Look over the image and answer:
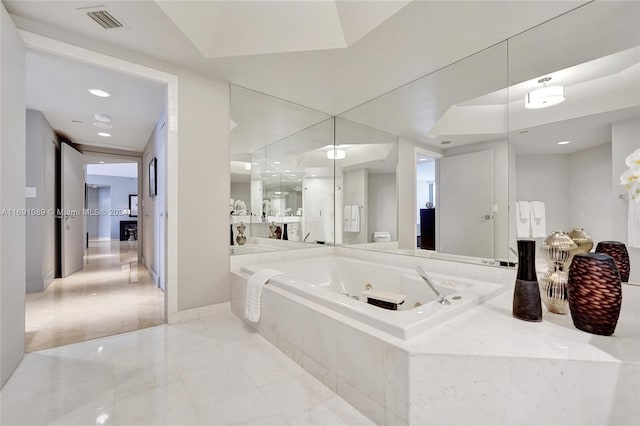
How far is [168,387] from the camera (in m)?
1.50

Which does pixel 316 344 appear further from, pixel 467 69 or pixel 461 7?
pixel 467 69

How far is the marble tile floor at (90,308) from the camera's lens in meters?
2.21

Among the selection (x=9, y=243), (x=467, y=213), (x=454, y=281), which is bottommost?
(x=454, y=281)

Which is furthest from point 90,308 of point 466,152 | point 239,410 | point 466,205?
point 466,152

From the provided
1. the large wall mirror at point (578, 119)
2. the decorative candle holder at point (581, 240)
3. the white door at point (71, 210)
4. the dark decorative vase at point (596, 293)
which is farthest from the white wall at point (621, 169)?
the white door at point (71, 210)

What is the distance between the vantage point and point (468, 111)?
2.24 meters

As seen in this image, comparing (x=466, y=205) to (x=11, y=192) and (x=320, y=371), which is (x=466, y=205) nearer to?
(x=320, y=371)

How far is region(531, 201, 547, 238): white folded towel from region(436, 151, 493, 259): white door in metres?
0.30

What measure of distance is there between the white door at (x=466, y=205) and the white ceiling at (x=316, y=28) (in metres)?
0.85

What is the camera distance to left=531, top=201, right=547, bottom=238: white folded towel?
1.79 m

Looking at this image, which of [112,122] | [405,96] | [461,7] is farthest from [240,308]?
[112,122]

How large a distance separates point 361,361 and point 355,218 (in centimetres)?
221

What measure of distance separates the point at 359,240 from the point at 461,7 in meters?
2.31

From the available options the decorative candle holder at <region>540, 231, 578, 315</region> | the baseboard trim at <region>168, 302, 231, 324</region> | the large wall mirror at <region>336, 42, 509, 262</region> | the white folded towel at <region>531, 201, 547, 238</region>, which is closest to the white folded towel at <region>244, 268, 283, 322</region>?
the baseboard trim at <region>168, 302, 231, 324</region>
